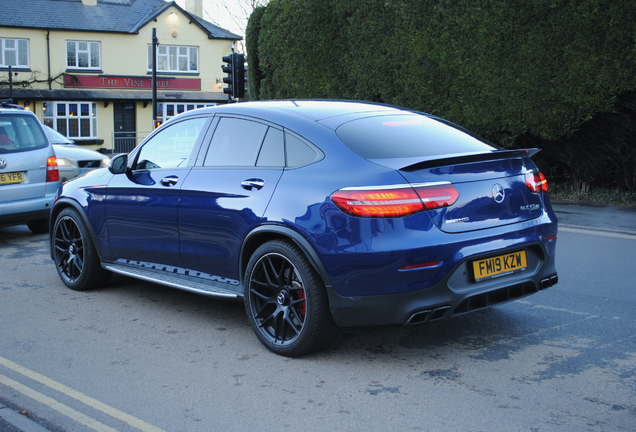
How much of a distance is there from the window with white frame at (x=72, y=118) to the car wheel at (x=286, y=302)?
3865 centimetres

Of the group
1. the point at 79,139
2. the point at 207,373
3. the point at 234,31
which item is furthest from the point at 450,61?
the point at 234,31

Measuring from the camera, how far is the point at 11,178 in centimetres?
923

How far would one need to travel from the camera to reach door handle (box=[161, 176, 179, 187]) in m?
5.43

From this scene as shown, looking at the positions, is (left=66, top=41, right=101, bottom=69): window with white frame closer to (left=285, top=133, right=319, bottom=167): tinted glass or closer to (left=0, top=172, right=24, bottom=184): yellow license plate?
(left=0, top=172, right=24, bottom=184): yellow license plate

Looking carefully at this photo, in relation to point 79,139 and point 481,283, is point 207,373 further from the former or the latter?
point 79,139

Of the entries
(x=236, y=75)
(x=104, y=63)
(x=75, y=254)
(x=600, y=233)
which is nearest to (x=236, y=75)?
(x=236, y=75)

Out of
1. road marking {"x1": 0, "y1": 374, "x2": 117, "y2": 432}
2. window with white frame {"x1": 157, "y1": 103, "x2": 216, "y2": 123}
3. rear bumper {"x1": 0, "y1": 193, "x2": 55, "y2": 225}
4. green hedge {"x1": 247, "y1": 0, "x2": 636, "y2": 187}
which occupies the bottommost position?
road marking {"x1": 0, "y1": 374, "x2": 117, "y2": 432}

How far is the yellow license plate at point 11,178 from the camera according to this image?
9.14 m

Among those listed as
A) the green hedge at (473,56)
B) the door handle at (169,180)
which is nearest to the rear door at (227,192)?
the door handle at (169,180)

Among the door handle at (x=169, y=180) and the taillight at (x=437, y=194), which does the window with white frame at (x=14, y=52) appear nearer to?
the door handle at (x=169, y=180)

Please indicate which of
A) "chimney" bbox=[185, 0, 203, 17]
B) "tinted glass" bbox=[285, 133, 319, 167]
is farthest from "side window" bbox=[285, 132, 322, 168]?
"chimney" bbox=[185, 0, 203, 17]

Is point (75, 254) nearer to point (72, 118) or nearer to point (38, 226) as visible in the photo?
point (38, 226)

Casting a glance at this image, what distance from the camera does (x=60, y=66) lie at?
40.5 metres

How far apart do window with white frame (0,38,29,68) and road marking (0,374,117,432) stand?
39.3 m
